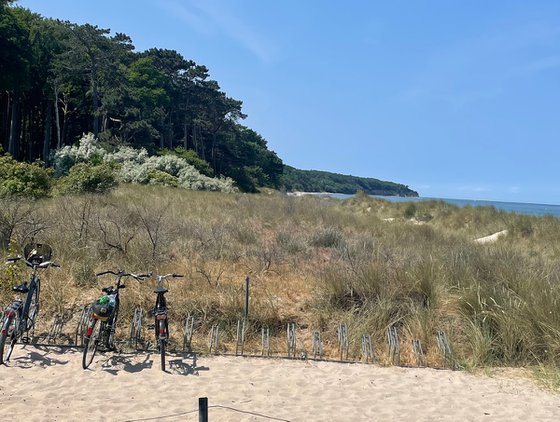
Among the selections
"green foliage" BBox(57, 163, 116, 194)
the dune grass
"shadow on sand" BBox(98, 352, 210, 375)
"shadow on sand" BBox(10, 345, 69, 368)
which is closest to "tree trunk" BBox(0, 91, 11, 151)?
"green foliage" BBox(57, 163, 116, 194)

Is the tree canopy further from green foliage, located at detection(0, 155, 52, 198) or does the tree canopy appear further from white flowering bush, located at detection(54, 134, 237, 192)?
green foliage, located at detection(0, 155, 52, 198)

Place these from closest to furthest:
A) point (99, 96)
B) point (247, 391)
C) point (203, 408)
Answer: point (203, 408), point (247, 391), point (99, 96)

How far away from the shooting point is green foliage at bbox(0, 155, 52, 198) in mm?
15328

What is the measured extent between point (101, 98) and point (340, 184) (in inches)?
4026

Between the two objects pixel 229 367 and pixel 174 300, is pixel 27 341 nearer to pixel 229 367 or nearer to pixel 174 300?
pixel 174 300

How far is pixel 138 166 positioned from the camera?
3031cm

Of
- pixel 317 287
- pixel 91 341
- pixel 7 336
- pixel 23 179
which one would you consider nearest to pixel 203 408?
pixel 91 341

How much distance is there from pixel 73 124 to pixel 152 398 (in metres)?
48.0

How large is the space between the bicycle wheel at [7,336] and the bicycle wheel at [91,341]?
0.78 meters

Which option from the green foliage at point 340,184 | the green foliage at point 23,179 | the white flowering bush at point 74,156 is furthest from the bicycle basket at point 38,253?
the green foliage at point 340,184

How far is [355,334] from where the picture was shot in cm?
617

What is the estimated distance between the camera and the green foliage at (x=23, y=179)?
15.3 meters

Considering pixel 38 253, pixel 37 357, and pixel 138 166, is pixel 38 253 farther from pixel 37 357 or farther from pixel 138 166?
pixel 138 166

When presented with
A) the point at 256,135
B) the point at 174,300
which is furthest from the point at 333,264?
the point at 256,135
